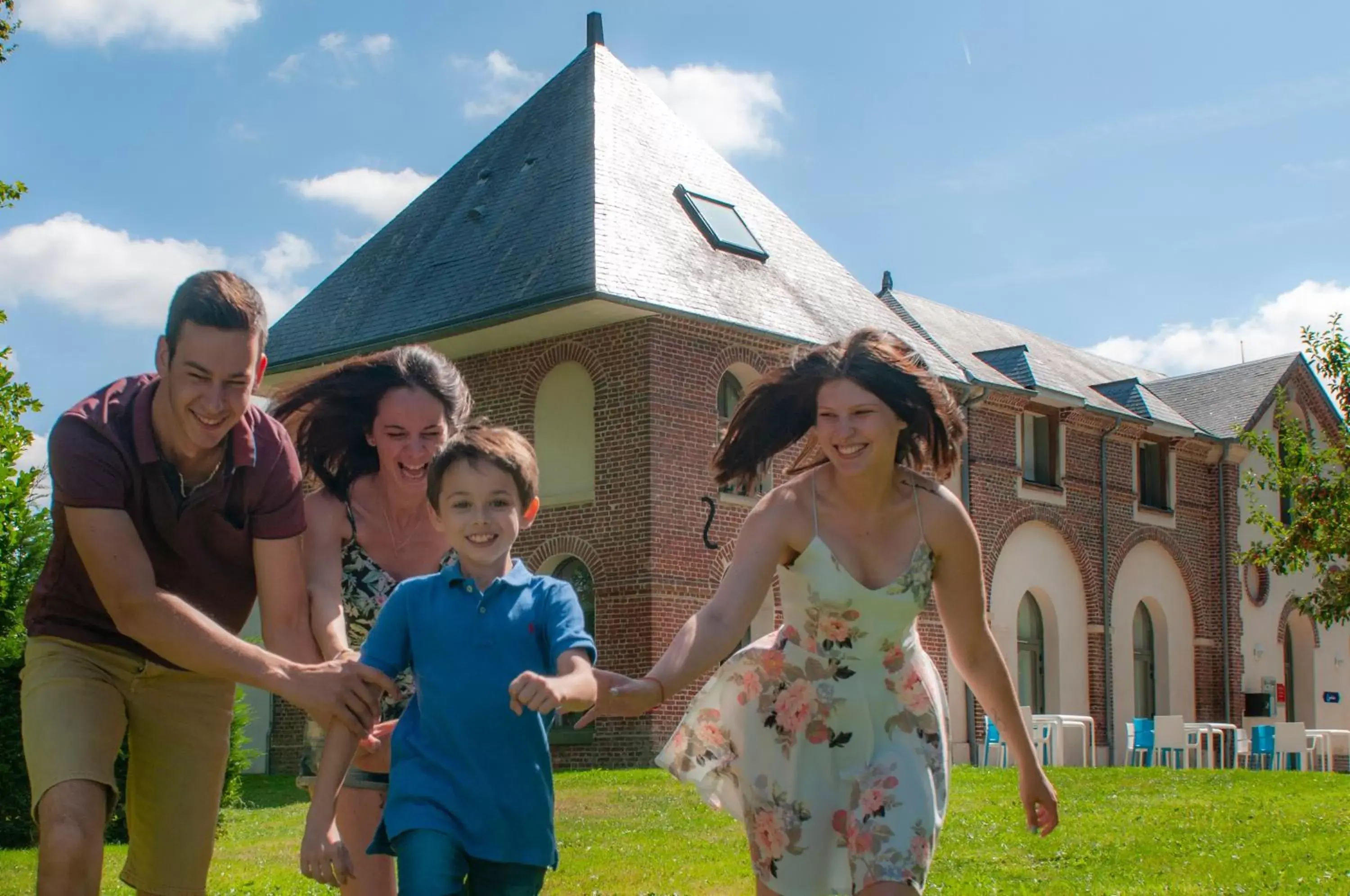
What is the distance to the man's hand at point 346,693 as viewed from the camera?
3.98 metres

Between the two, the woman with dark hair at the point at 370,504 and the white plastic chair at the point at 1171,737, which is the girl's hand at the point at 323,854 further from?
the white plastic chair at the point at 1171,737

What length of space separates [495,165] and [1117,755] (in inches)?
619

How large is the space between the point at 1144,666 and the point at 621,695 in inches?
1160

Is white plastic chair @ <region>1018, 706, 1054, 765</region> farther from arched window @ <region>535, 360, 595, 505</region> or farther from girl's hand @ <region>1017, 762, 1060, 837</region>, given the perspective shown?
girl's hand @ <region>1017, 762, 1060, 837</region>

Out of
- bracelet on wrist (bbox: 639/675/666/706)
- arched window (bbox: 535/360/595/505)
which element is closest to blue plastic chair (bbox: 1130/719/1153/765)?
arched window (bbox: 535/360/595/505)

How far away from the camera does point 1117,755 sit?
29922 mm

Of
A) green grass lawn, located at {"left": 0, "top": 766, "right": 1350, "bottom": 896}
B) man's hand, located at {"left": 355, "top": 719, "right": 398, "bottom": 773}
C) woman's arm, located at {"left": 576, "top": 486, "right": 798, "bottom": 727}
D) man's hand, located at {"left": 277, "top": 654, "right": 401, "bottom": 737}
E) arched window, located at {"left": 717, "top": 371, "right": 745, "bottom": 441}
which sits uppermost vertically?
arched window, located at {"left": 717, "top": 371, "right": 745, "bottom": 441}

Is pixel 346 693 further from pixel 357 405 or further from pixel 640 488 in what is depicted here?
pixel 640 488

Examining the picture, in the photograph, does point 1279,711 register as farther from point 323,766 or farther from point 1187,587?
point 323,766

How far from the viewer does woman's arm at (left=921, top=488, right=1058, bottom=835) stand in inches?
193

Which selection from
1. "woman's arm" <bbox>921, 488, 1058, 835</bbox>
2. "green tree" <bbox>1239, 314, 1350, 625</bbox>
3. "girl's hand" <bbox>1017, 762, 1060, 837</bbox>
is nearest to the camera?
"woman's arm" <bbox>921, 488, 1058, 835</bbox>

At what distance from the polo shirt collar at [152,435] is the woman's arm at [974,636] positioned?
79.2 inches

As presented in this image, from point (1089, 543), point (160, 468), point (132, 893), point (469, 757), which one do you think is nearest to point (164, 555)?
point (160, 468)

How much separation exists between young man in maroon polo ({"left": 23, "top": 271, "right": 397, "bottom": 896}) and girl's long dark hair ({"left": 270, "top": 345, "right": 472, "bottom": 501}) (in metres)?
0.46
